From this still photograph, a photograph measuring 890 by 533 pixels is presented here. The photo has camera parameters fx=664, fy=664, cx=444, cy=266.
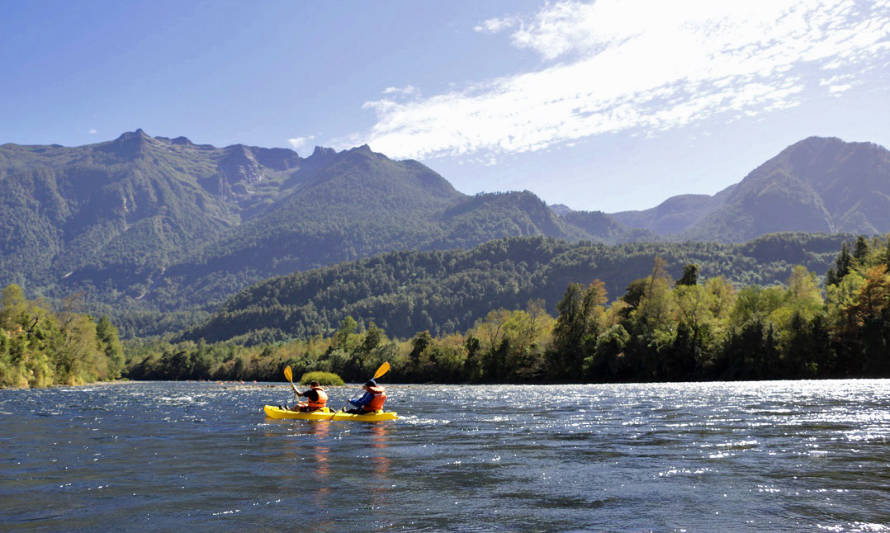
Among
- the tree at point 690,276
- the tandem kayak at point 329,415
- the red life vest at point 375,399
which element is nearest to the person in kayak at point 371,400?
the red life vest at point 375,399

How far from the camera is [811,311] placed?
324 feet

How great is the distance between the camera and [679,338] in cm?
10306

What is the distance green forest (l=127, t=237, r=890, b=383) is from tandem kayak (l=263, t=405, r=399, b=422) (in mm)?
68955

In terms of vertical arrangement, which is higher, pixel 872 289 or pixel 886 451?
pixel 872 289

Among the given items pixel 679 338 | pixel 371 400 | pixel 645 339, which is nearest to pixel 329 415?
pixel 371 400

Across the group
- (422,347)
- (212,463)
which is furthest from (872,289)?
(212,463)

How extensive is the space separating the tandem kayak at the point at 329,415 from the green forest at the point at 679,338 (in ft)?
226

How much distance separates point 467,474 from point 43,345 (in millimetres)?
109831

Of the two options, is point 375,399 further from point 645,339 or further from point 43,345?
point 43,345

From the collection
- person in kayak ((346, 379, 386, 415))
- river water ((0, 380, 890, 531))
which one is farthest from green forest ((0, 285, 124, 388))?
person in kayak ((346, 379, 386, 415))

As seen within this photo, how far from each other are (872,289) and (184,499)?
96.8 metres

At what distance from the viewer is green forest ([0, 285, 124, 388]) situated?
98000 millimetres

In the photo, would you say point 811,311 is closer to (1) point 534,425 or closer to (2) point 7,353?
(1) point 534,425

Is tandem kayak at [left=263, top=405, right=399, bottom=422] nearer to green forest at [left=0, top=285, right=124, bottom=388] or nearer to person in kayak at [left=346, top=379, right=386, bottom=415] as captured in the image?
person in kayak at [left=346, top=379, right=386, bottom=415]
